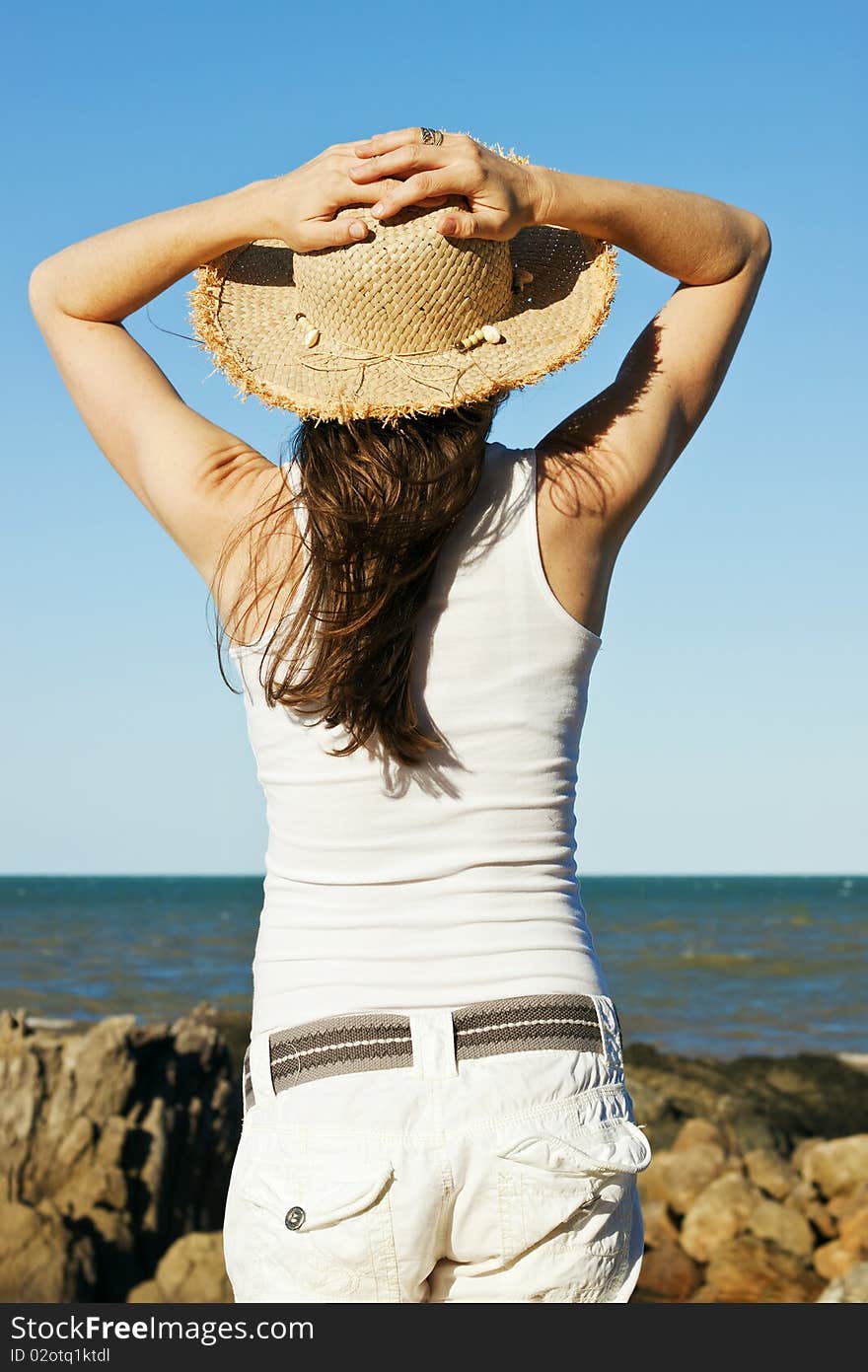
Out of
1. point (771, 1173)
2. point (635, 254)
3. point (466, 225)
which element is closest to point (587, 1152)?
point (466, 225)

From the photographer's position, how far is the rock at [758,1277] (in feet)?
23.6

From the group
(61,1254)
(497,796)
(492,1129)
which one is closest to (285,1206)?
(492,1129)

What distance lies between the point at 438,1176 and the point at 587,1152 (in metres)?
0.18

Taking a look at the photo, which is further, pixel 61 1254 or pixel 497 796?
pixel 61 1254

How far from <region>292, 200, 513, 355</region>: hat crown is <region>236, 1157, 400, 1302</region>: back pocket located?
1.08 meters

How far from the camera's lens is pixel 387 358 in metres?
1.82

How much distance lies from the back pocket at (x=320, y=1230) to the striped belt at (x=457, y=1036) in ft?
0.36

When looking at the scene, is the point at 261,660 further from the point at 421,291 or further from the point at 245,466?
the point at 421,291

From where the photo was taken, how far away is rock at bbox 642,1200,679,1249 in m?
7.60

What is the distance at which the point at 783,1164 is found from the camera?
8508 millimetres

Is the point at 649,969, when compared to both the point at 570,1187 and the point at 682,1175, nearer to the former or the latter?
the point at 682,1175

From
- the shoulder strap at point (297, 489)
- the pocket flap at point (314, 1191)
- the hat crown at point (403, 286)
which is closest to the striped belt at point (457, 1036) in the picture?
the pocket flap at point (314, 1191)

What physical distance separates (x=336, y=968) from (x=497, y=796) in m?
0.29

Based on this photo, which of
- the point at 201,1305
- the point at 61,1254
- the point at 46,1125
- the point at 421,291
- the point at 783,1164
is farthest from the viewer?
the point at 783,1164
